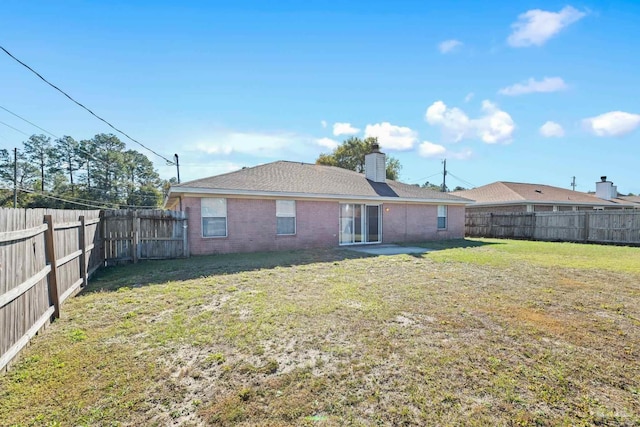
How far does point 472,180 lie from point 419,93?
3357 centimetres

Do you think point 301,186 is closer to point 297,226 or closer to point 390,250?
point 297,226

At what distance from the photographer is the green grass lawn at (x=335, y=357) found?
238cm

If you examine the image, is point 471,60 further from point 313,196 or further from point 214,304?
point 214,304

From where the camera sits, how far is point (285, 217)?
12.5 meters

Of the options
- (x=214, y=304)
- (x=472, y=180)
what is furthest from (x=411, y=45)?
(x=472, y=180)

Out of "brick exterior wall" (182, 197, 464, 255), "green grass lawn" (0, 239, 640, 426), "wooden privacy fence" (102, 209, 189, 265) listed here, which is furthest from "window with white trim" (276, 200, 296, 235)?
"green grass lawn" (0, 239, 640, 426)

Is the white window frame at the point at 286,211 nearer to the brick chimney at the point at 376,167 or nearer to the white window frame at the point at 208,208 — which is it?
the white window frame at the point at 208,208

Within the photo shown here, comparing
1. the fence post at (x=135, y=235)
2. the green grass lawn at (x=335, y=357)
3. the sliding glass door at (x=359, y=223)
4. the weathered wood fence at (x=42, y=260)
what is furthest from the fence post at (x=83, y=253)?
the sliding glass door at (x=359, y=223)

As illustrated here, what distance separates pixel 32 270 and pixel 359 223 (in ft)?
39.3

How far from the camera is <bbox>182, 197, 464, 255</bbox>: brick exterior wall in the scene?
1089 centimetres

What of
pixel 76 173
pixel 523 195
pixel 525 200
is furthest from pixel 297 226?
pixel 76 173

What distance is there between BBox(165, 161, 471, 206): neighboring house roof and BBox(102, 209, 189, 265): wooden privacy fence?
1.12 metres

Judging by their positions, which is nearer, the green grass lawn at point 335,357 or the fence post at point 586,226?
the green grass lawn at point 335,357

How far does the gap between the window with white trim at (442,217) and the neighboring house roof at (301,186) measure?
593 mm
